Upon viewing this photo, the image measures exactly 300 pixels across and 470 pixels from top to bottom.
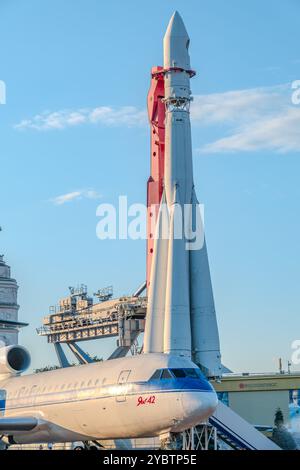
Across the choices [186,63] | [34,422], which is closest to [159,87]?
[186,63]

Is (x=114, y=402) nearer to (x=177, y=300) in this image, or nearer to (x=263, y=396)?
(x=177, y=300)

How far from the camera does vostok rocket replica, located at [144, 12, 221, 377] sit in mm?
63219

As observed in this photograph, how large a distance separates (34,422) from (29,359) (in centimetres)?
987

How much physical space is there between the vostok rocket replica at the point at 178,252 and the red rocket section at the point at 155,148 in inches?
6.5

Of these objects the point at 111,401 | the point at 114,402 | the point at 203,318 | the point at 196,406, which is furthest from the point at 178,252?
the point at 196,406

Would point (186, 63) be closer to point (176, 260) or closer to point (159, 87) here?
point (159, 87)

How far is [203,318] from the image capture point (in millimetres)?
64062

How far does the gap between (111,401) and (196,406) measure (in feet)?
14.9

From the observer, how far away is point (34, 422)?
43688mm

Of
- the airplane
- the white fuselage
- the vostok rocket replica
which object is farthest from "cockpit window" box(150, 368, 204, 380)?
the vostok rocket replica

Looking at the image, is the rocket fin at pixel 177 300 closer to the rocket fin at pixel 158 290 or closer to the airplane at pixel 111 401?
the rocket fin at pixel 158 290

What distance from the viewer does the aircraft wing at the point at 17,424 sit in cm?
4238

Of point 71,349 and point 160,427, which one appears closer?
point 160,427

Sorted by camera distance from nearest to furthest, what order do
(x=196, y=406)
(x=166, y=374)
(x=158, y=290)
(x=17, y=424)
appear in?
(x=196, y=406) < (x=166, y=374) < (x=17, y=424) < (x=158, y=290)
